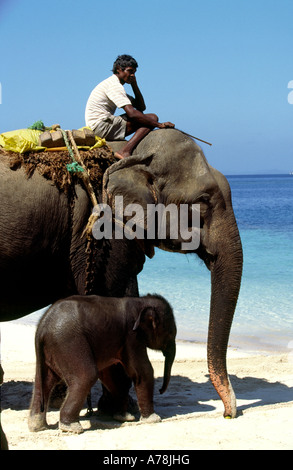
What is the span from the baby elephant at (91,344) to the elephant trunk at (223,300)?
410mm

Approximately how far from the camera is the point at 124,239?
679cm

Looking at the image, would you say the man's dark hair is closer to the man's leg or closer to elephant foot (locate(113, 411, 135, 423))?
the man's leg

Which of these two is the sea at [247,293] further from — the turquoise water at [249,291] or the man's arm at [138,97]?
the man's arm at [138,97]

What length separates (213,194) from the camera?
675cm

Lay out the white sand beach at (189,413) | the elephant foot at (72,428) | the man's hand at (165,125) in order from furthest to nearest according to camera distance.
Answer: the man's hand at (165,125) < the elephant foot at (72,428) < the white sand beach at (189,413)

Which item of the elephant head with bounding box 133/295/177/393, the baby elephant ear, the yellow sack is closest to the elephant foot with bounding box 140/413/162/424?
the elephant head with bounding box 133/295/177/393

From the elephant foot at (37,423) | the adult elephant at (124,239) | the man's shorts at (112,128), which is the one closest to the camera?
the elephant foot at (37,423)

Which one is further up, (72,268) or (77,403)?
(72,268)

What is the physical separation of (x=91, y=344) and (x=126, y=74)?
278 cm

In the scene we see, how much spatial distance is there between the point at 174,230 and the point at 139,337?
3.42 feet

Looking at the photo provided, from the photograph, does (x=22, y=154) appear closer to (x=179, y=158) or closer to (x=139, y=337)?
(x=179, y=158)

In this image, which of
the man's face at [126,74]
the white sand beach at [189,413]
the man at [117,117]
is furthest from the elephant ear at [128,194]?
the white sand beach at [189,413]

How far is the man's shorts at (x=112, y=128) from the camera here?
7.14 m
